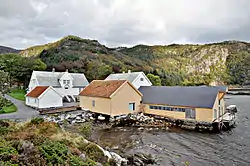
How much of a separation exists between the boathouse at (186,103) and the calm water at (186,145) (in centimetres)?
315

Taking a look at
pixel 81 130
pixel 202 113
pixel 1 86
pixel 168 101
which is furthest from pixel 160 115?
pixel 1 86

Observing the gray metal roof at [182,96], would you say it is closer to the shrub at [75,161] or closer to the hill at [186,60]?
the shrub at [75,161]

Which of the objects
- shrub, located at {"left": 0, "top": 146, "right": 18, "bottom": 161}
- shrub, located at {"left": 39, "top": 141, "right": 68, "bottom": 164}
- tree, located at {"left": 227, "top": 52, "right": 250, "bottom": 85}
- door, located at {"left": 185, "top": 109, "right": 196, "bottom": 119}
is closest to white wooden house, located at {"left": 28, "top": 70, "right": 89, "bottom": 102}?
door, located at {"left": 185, "top": 109, "right": 196, "bottom": 119}

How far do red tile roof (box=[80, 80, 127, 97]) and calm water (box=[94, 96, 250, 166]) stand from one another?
7476mm

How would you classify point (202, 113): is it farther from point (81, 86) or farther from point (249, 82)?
point (249, 82)

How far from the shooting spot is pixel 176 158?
15.5 m

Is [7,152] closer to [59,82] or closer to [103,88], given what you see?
[103,88]

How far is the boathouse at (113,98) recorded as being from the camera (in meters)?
28.3

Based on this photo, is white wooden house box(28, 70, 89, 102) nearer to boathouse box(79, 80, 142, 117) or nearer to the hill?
boathouse box(79, 80, 142, 117)

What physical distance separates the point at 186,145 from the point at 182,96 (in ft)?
34.3

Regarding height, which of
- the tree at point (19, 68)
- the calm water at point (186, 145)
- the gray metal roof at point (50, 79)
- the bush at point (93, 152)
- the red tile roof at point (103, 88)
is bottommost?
the calm water at point (186, 145)

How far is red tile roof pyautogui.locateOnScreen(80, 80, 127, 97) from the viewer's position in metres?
29.2

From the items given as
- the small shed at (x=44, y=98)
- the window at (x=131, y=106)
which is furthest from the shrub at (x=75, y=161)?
the small shed at (x=44, y=98)

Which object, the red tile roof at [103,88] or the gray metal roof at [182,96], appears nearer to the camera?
the gray metal roof at [182,96]
